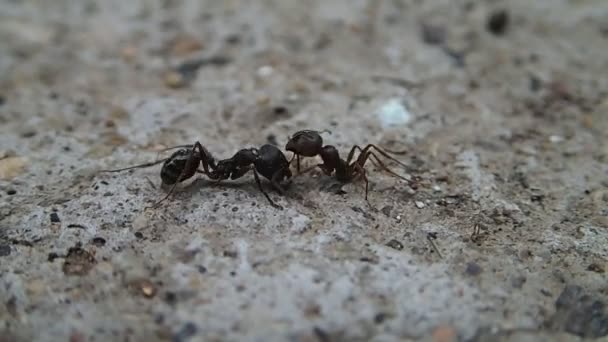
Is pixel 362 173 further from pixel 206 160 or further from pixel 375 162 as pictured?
pixel 206 160

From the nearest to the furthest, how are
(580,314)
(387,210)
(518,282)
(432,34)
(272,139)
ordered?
1. (580,314)
2. (518,282)
3. (387,210)
4. (272,139)
5. (432,34)

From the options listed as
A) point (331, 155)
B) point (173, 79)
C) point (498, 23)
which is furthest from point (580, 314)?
point (173, 79)

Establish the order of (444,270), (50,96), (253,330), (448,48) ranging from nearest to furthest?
(253,330), (444,270), (50,96), (448,48)

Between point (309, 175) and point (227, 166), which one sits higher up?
point (227, 166)

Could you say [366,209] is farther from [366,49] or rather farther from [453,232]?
[366,49]

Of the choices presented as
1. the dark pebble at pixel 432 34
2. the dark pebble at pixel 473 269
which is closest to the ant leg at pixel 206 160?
the dark pebble at pixel 473 269

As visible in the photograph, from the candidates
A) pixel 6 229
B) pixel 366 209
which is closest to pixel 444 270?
pixel 366 209

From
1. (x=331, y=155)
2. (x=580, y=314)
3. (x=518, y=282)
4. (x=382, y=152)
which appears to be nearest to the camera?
(x=580, y=314)

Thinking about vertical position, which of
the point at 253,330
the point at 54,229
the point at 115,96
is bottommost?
the point at 253,330
